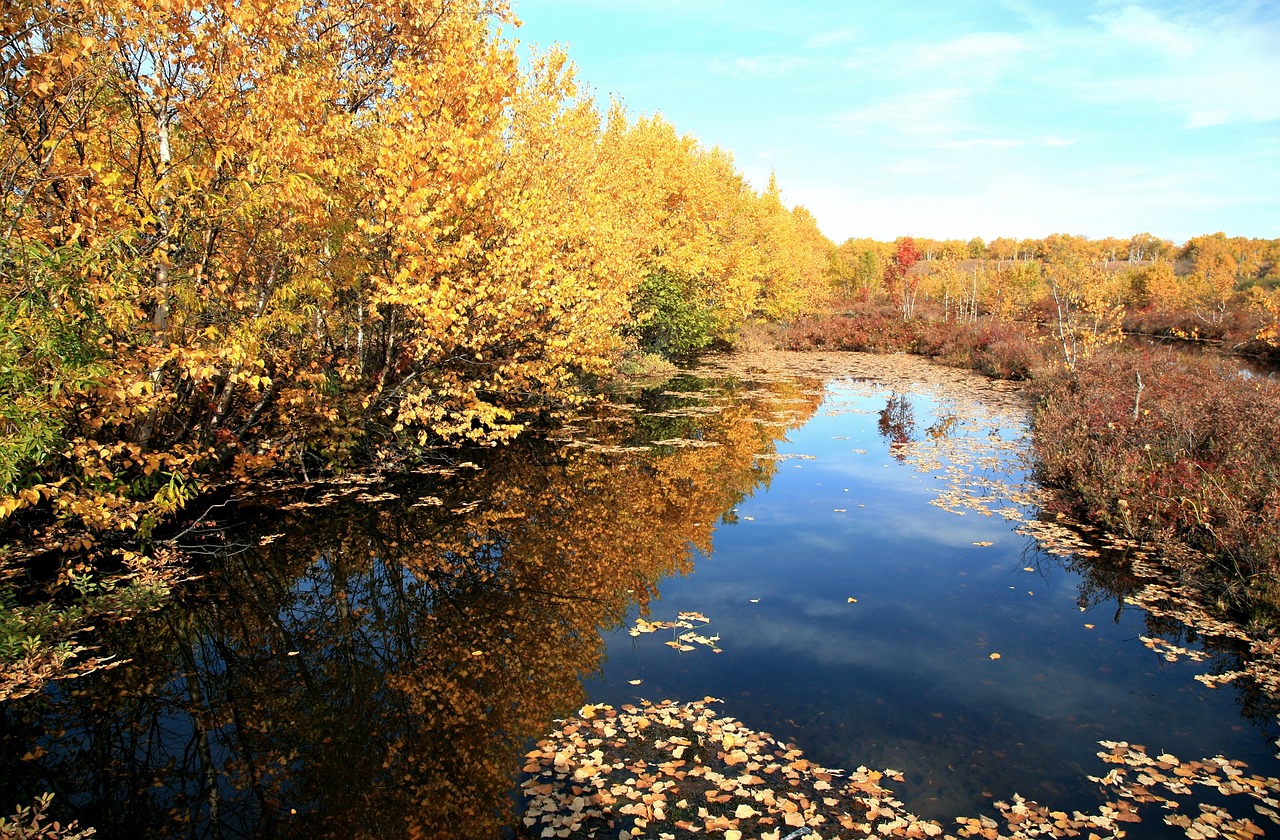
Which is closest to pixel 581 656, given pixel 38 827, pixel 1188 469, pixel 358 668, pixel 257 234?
pixel 358 668

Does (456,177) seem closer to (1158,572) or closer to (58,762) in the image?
(58,762)

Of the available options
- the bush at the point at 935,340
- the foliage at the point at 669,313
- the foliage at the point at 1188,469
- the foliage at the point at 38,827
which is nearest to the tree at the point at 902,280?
the bush at the point at 935,340

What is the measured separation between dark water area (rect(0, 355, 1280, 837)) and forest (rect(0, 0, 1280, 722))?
56.1 inches

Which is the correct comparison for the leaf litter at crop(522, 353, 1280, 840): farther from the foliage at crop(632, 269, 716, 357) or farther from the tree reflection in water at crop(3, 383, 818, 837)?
the foliage at crop(632, 269, 716, 357)

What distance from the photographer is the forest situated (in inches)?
292

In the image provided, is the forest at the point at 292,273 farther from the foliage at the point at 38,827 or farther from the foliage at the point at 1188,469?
the foliage at the point at 38,827

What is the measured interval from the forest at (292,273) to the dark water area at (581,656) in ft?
4.67

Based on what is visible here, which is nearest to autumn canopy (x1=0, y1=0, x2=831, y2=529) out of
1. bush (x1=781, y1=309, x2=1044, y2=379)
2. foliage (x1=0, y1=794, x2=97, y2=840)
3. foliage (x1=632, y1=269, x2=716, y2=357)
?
foliage (x1=0, y1=794, x2=97, y2=840)

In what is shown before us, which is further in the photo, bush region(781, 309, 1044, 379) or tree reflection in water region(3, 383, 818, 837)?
bush region(781, 309, 1044, 379)

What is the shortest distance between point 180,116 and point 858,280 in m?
88.8

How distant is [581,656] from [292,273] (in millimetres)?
7637

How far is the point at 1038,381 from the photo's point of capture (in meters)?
24.8

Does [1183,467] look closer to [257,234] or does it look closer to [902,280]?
[257,234]

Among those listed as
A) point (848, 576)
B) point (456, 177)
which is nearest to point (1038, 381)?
point (848, 576)
